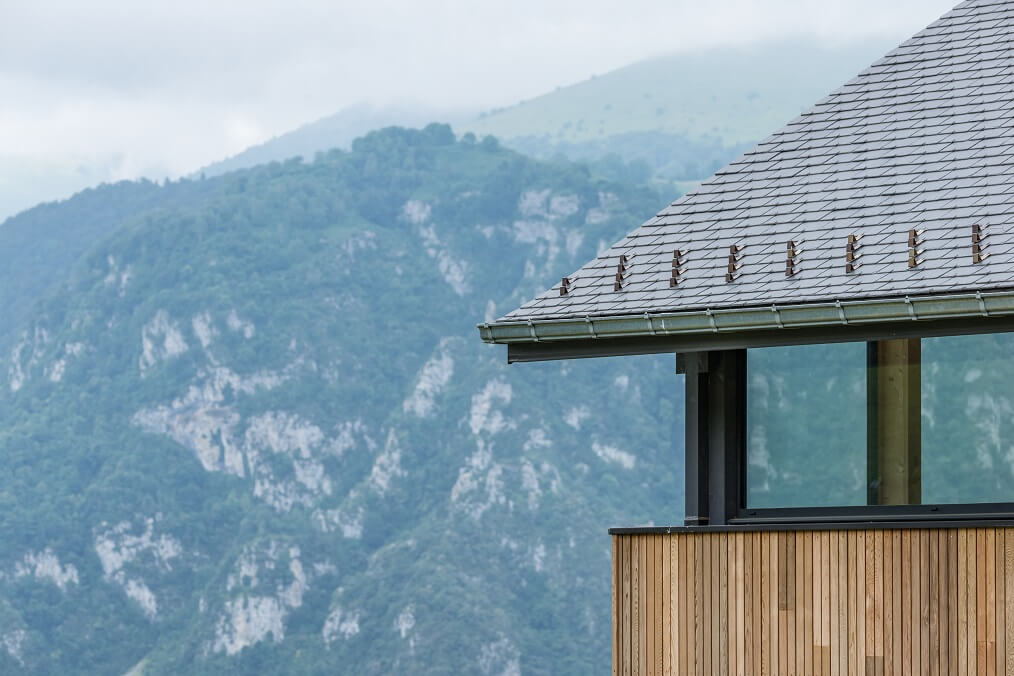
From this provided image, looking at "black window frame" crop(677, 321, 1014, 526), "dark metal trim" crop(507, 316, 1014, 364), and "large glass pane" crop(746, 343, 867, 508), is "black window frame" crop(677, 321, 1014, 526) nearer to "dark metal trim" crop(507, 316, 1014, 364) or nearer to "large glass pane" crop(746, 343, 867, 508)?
"large glass pane" crop(746, 343, 867, 508)

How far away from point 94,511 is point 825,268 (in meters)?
132

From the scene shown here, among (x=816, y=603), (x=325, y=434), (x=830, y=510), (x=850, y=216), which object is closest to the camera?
(x=816, y=603)

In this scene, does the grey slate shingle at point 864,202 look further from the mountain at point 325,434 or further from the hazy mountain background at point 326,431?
the mountain at point 325,434

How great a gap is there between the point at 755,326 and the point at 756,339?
157mm

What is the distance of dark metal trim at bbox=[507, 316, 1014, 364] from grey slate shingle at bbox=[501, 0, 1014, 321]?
0.13m

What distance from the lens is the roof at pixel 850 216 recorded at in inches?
247

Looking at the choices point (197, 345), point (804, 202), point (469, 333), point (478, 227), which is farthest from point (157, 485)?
point (804, 202)

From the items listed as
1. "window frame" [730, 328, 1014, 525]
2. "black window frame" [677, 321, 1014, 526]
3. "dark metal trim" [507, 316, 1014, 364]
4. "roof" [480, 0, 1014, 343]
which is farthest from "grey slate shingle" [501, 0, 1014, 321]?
"black window frame" [677, 321, 1014, 526]

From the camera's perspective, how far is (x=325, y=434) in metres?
140

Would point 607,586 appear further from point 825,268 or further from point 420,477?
point 825,268

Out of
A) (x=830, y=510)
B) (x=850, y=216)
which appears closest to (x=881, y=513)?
(x=830, y=510)

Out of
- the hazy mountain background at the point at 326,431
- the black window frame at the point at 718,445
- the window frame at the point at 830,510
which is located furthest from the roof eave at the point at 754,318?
the hazy mountain background at the point at 326,431

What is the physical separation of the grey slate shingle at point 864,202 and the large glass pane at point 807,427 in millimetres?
380

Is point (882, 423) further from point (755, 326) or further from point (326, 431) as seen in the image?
point (326, 431)
